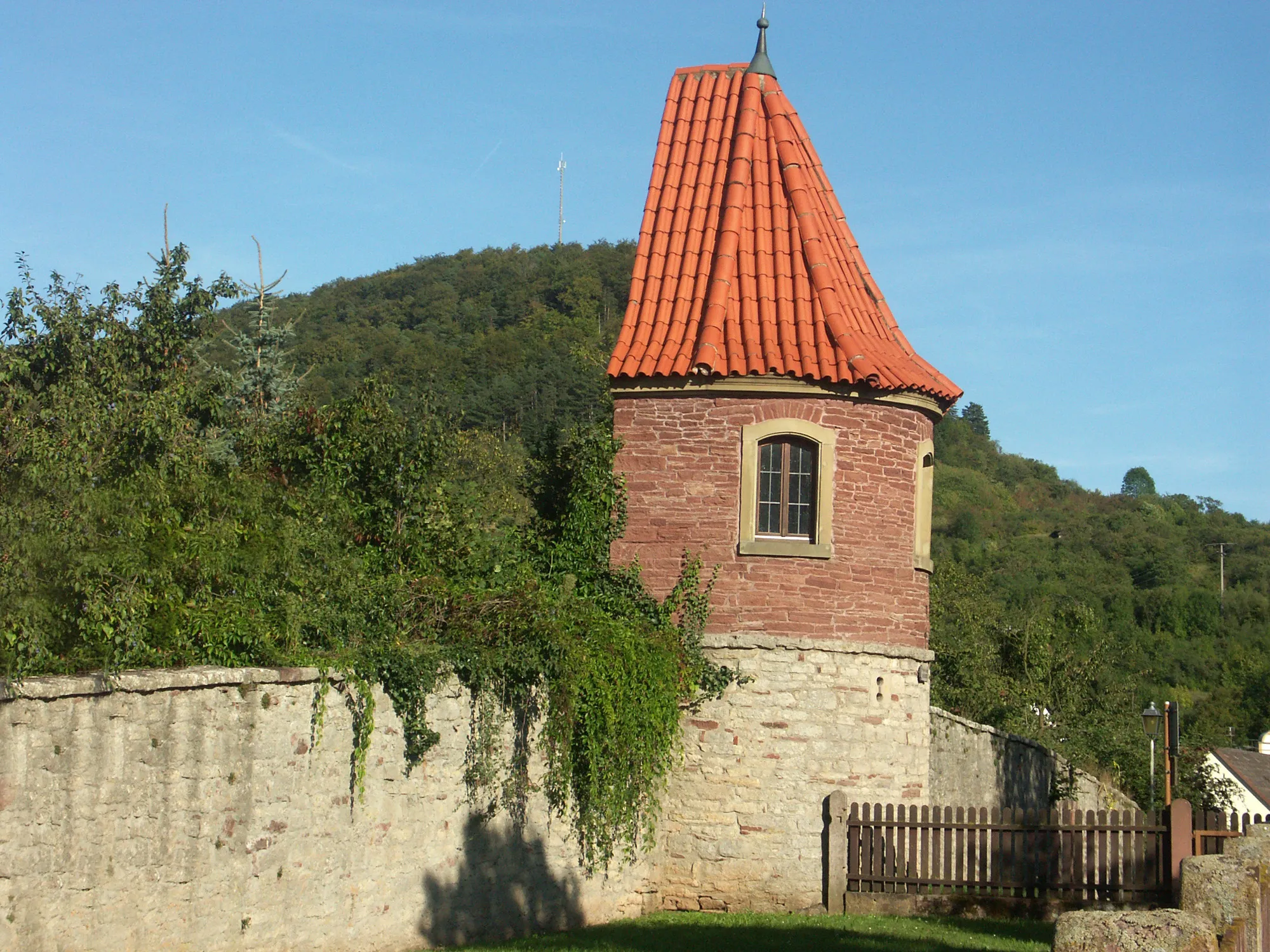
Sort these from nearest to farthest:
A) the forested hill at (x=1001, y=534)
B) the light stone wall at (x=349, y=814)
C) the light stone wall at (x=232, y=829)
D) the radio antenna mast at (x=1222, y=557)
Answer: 1. the light stone wall at (x=232, y=829)
2. the light stone wall at (x=349, y=814)
3. the forested hill at (x=1001, y=534)
4. the radio antenna mast at (x=1222, y=557)

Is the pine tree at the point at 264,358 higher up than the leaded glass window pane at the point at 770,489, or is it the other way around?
the pine tree at the point at 264,358

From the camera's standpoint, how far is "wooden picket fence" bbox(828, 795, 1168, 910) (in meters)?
15.5

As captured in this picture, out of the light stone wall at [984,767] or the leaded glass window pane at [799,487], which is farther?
the light stone wall at [984,767]

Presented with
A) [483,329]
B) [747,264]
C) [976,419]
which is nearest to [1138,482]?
[976,419]

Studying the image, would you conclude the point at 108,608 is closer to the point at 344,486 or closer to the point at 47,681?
the point at 47,681

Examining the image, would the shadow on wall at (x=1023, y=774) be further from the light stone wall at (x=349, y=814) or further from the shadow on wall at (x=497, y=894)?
the shadow on wall at (x=497, y=894)

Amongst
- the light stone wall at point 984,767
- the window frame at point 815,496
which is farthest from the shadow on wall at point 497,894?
the light stone wall at point 984,767

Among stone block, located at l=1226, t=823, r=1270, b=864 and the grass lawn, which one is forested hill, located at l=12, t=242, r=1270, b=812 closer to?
the grass lawn

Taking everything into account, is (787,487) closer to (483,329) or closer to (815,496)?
(815,496)

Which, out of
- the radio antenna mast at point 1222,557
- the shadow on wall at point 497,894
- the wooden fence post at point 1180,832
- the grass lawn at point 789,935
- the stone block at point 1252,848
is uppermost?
the radio antenna mast at point 1222,557

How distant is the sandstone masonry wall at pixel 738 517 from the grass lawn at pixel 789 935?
293 centimetres

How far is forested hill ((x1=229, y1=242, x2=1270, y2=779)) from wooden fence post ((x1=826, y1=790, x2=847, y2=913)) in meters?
15.1

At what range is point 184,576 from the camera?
10664 mm

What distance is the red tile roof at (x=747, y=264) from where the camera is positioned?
1575cm
